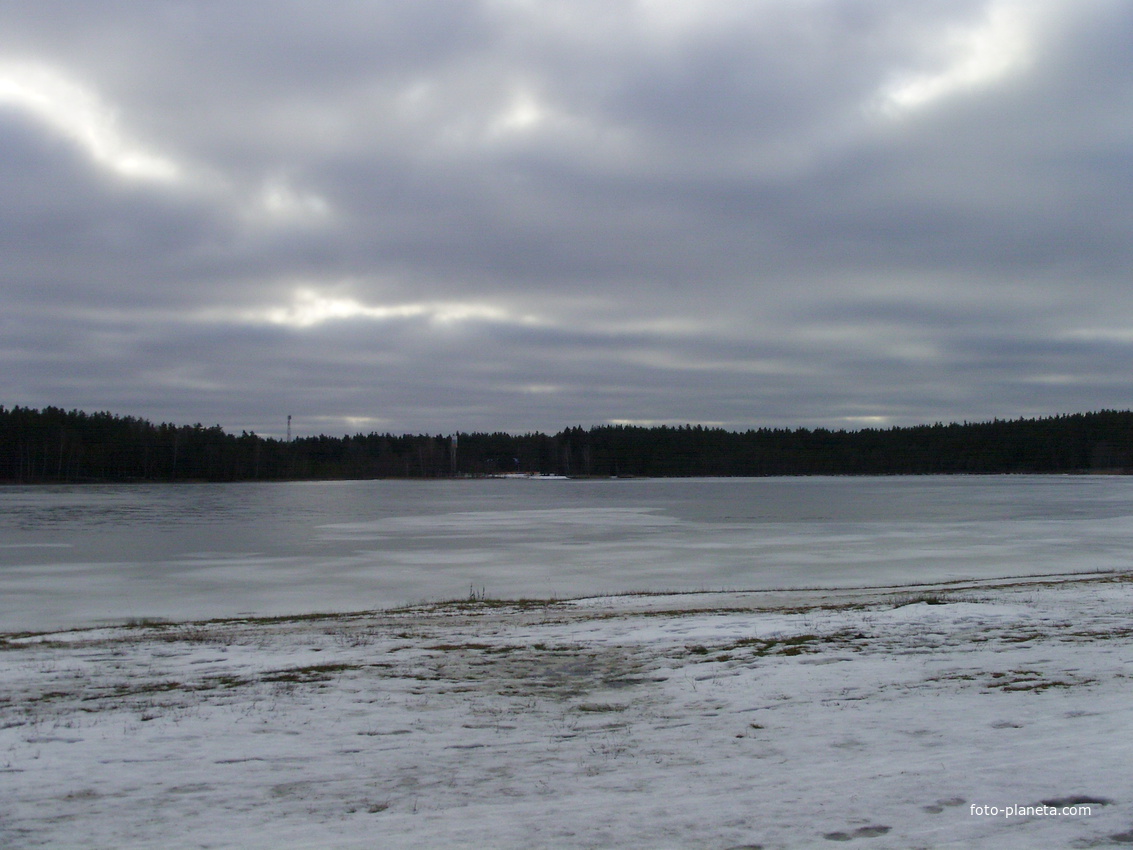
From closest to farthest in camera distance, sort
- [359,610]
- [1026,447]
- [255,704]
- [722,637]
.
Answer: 1. [255,704]
2. [722,637]
3. [359,610]
4. [1026,447]

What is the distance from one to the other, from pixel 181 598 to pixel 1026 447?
171505 millimetres

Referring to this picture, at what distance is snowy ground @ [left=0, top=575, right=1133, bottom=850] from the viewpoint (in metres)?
4.84

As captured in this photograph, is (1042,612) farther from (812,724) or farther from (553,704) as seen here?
(553,704)

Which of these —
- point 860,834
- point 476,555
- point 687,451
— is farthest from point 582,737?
point 687,451

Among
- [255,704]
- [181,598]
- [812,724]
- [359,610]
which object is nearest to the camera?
[812,724]

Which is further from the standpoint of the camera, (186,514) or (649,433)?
(649,433)

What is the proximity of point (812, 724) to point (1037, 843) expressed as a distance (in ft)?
7.49

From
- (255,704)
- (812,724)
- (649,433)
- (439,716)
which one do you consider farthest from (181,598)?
(649,433)

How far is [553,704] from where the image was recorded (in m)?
7.46

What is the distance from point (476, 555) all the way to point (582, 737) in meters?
18.8

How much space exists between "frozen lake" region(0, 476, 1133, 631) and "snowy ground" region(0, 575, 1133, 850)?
6.49 m

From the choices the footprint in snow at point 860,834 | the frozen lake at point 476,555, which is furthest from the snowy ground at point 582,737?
the frozen lake at point 476,555

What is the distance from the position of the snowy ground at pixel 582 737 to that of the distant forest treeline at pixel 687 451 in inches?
4873

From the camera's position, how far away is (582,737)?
648 centimetres
